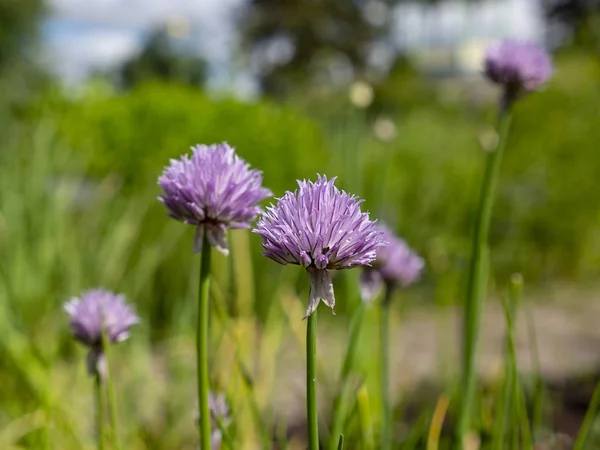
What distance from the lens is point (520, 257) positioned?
4324mm

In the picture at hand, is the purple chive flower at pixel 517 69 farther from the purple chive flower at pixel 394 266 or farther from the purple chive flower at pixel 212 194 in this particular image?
the purple chive flower at pixel 212 194

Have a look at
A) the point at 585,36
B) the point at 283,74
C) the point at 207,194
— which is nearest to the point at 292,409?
the point at 207,194

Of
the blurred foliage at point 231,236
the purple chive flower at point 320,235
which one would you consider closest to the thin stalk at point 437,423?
the blurred foliage at point 231,236

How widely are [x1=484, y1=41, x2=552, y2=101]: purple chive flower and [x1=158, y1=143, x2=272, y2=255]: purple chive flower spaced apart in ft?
1.65

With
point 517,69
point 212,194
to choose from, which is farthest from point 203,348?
point 517,69

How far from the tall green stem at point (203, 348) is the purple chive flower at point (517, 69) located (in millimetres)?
565

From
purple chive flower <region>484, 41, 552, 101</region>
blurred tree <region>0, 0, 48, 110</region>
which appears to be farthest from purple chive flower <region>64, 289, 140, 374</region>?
blurred tree <region>0, 0, 48, 110</region>

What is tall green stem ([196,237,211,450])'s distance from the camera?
1.86ft

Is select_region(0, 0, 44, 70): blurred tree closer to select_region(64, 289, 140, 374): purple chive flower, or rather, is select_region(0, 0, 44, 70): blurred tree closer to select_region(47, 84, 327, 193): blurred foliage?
select_region(47, 84, 327, 193): blurred foliage

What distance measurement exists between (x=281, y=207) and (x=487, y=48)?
0.66 metres

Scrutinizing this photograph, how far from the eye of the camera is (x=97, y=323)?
0.72 meters

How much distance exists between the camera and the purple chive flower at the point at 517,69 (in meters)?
0.94

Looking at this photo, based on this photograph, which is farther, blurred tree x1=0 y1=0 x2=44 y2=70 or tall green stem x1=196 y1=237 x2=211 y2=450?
blurred tree x1=0 y1=0 x2=44 y2=70

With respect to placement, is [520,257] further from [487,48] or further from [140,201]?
[487,48]
